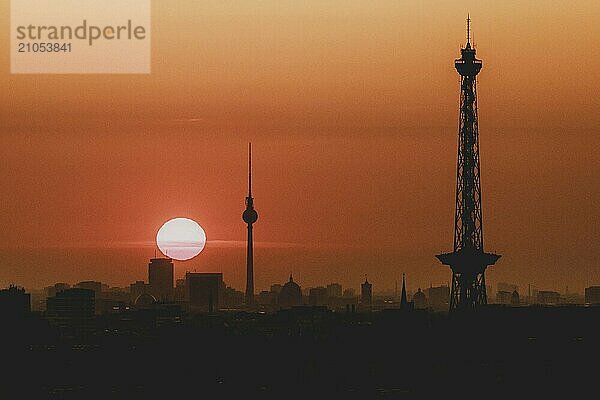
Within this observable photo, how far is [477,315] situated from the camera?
13338 centimetres

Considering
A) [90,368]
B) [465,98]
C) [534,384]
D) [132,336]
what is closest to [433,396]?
[534,384]

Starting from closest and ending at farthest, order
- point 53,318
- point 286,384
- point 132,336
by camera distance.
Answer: point 286,384
point 132,336
point 53,318

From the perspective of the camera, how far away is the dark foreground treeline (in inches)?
4606

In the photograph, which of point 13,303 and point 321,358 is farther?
point 13,303

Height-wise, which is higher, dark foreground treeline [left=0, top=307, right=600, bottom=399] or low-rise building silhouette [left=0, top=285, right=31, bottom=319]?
low-rise building silhouette [left=0, top=285, right=31, bottom=319]

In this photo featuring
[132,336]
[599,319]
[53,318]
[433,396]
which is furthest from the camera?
[53,318]

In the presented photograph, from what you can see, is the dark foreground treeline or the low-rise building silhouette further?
the low-rise building silhouette

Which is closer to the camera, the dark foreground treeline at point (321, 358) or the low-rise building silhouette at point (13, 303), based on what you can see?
the dark foreground treeline at point (321, 358)

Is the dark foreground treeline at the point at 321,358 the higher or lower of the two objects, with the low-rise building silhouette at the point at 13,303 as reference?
lower

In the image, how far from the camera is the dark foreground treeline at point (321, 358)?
4606 inches

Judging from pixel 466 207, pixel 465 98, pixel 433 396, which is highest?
pixel 465 98

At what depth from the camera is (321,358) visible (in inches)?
5591

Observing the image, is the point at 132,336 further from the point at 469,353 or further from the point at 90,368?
the point at 469,353

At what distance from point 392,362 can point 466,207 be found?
1981 centimetres
